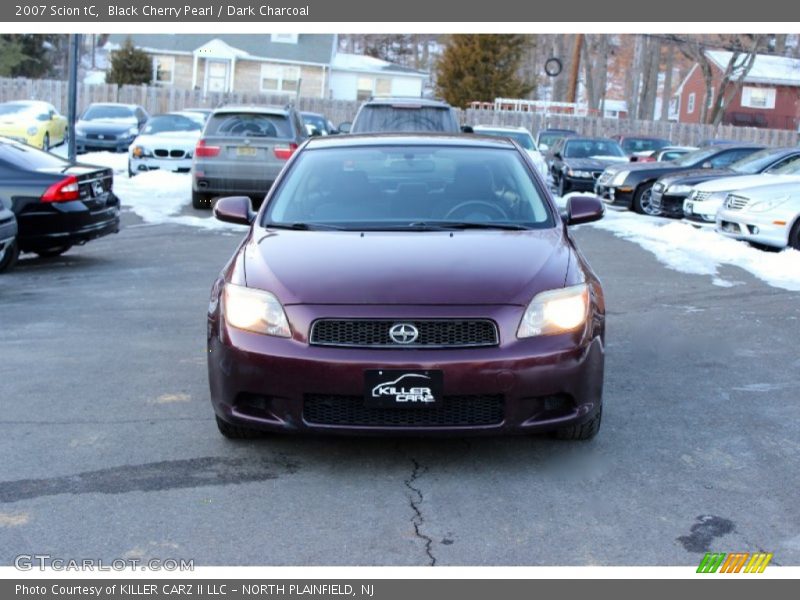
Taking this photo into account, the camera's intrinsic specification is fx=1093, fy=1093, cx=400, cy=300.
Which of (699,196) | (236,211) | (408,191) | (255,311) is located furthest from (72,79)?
(255,311)

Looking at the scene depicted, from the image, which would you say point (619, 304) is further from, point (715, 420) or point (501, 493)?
point (501, 493)

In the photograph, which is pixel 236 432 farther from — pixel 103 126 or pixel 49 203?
pixel 103 126

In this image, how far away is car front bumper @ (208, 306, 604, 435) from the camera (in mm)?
4812

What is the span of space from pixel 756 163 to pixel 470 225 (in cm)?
1355

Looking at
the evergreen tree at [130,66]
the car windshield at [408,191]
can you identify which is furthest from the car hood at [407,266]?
the evergreen tree at [130,66]

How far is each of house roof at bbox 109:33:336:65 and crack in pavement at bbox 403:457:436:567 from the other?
49.7 metres

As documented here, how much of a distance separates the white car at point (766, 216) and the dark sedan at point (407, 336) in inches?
346

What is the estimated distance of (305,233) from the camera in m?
5.84

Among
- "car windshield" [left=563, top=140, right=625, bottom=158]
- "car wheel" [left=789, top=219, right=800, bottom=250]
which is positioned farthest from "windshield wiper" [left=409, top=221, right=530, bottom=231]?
"car windshield" [left=563, top=140, right=625, bottom=158]

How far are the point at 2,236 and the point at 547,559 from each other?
8.14 meters

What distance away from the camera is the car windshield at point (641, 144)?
32.0 metres

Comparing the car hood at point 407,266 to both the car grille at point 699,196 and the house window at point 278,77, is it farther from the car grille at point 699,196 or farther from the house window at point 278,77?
the house window at point 278,77

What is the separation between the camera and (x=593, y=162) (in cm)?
2362

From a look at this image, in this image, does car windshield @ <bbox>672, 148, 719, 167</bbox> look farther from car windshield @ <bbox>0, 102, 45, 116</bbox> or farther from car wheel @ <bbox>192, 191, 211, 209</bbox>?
car windshield @ <bbox>0, 102, 45, 116</bbox>
